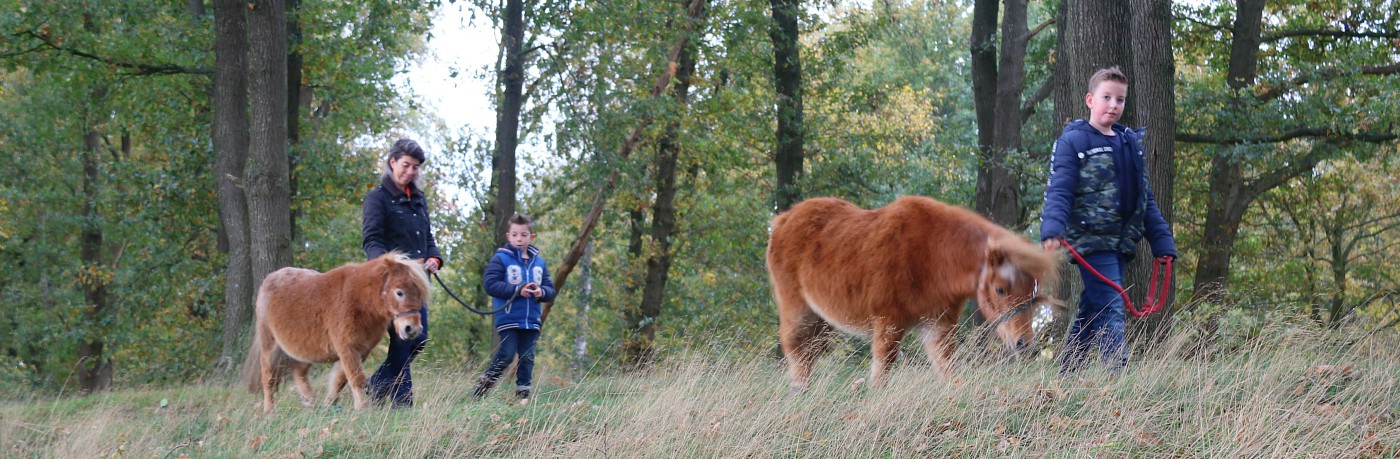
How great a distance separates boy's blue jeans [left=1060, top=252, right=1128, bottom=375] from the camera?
568cm

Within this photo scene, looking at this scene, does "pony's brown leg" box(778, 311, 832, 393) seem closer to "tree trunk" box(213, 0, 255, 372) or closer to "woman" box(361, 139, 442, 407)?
"woman" box(361, 139, 442, 407)

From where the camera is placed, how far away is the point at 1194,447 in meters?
4.21

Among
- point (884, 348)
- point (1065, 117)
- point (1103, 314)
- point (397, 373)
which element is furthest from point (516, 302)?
point (1065, 117)

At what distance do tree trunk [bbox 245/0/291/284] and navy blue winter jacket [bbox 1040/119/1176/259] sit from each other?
334 inches

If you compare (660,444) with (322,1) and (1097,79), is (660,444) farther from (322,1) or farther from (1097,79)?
(322,1)

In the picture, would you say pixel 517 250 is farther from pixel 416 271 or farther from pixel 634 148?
pixel 634 148

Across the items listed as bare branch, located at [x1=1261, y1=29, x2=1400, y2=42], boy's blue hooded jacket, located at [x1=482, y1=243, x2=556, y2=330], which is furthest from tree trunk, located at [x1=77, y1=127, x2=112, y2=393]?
bare branch, located at [x1=1261, y1=29, x2=1400, y2=42]

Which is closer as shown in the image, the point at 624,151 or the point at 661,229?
the point at 624,151

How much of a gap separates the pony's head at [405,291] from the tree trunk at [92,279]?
1593 centimetres

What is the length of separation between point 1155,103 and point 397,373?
5.56 m

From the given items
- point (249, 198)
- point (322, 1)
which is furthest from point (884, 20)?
point (249, 198)

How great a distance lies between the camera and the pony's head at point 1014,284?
17.9ft

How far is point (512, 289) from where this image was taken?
7852 millimetres

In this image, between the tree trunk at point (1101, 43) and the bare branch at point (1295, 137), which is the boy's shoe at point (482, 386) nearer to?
the tree trunk at point (1101, 43)
